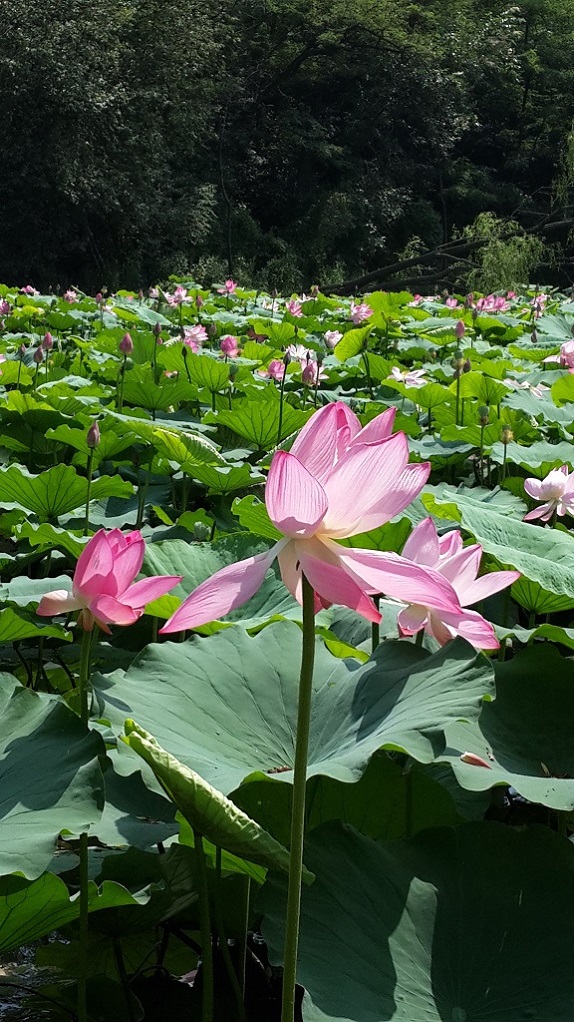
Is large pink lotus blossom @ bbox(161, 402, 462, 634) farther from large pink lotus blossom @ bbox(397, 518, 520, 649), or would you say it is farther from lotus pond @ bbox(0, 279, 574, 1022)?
large pink lotus blossom @ bbox(397, 518, 520, 649)

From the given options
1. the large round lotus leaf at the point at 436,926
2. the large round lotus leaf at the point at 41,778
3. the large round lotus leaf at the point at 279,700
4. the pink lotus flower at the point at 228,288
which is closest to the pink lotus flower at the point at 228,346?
the large round lotus leaf at the point at 279,700

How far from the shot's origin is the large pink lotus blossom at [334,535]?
1.70 feet

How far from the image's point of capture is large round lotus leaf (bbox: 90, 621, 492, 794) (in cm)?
69

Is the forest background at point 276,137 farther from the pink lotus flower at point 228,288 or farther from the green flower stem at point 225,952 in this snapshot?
the green flower stem at point 225,952

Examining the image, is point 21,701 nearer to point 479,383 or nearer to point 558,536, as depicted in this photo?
point 558,536

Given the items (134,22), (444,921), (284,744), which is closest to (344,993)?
(444,921)

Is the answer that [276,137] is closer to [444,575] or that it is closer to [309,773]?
[444,575]

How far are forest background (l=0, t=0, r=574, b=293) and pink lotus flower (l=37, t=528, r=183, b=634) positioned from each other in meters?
8.47

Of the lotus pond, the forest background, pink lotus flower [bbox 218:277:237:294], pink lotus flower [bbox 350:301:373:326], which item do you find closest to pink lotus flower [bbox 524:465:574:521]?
the lotus pond

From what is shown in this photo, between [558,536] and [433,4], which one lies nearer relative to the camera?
[558,536]

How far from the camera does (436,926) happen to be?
2.17 feet

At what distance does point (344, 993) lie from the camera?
61 centimetres

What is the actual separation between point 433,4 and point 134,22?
871 centimetres

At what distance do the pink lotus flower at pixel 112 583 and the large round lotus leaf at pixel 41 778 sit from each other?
0.25 feet
